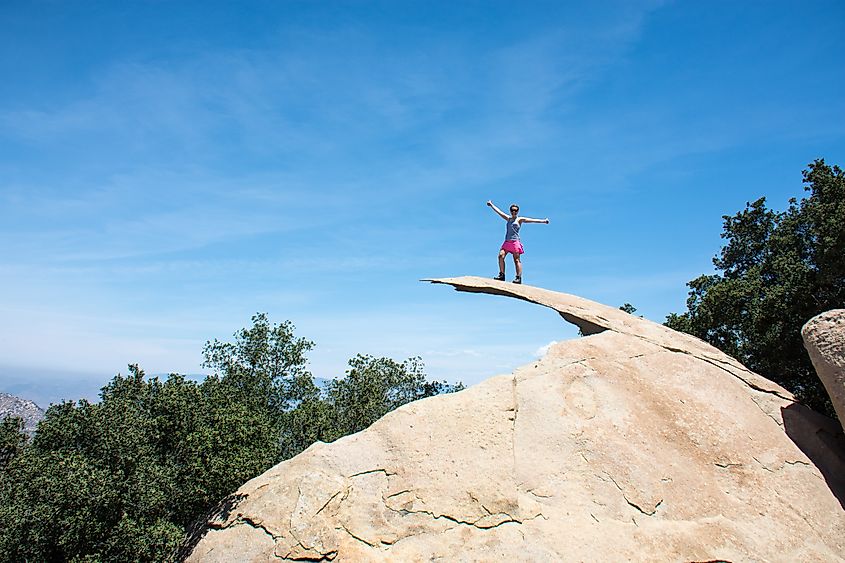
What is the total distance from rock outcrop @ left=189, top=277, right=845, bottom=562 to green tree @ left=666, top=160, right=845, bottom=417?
14.1m

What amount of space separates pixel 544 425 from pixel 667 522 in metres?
2.62

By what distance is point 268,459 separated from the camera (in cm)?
1906

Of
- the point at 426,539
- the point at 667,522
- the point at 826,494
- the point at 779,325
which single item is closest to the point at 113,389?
the point at 426,539

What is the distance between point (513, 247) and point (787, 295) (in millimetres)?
16270

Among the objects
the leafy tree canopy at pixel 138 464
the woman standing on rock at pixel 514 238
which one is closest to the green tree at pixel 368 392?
the leafy tree canopy at pixel 138 464

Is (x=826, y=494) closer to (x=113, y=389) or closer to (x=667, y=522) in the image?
(x=667, y=522)

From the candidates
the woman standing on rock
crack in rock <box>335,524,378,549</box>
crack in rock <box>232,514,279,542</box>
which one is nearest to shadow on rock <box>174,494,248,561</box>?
crack in rock <box>232,514,279,542</box>

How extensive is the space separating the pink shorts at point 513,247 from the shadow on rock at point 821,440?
7.37 metres

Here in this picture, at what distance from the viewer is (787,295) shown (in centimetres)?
2423

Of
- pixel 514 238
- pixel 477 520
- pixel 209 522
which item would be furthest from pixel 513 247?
pixel 209 522

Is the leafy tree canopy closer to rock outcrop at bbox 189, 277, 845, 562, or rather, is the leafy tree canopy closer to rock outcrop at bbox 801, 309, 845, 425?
rock outcrop at bbox 189, 277, 845, 562

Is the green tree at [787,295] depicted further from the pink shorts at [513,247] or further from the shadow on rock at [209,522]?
the shadow on rock at [209,522]

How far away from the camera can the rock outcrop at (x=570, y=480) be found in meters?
9.08

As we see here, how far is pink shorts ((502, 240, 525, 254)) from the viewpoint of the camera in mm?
15664
